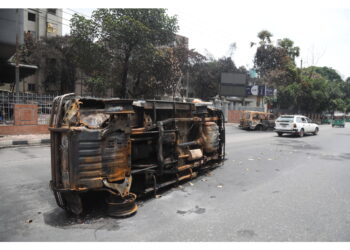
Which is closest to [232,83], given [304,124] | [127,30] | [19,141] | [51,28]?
[304,124]

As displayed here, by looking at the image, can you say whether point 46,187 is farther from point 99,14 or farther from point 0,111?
point 99,14

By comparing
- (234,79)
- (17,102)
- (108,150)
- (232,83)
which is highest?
(234,79)

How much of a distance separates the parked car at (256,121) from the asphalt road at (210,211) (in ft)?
56.8

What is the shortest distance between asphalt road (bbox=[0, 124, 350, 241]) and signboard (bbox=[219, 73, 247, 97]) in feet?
84.8

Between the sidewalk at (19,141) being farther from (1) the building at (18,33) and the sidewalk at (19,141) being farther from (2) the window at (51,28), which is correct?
(2) the window at (51,28)

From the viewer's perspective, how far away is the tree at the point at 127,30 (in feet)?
54.9

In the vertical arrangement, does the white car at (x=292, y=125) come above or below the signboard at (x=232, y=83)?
below

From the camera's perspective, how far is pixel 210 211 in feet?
14.3

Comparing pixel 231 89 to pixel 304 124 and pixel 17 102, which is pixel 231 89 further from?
pixel 17 102

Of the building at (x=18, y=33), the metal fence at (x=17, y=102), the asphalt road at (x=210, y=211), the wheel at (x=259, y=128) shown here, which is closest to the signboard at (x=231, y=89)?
the wheel at (x=259, y=128)

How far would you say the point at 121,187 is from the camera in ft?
13.3

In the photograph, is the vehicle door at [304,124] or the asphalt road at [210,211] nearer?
the asphalt road at [210,211]

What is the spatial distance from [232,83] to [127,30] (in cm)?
1838

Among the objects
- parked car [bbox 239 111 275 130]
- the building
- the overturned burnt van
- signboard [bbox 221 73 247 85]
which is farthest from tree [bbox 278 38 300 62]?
the overturned burnt van
